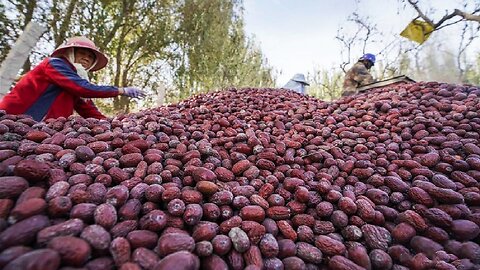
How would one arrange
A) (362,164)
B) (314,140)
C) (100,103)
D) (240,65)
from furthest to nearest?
1. (240,65)
2. (100,103)
3. (314,140)
4. (362,164)

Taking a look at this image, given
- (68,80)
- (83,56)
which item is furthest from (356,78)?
(68,80)

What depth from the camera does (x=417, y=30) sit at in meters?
5.16

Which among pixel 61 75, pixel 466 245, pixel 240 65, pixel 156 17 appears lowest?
pixel 466 245

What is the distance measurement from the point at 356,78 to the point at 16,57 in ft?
16.6

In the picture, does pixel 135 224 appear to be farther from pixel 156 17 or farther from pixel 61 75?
pixel 156 17

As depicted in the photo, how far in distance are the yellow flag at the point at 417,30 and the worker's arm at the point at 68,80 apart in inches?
211

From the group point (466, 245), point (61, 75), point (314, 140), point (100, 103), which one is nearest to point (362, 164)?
point (314, 140)

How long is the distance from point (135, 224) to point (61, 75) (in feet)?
5.46

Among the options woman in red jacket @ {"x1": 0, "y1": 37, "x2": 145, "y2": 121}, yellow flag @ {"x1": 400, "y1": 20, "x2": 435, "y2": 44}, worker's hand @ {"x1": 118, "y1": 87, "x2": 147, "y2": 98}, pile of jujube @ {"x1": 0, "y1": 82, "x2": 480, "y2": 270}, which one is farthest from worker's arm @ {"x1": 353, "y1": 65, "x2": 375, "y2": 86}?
woman in red jacket @ {"x1": 0, "y1": 37, "x2": 145, "y2": 121}

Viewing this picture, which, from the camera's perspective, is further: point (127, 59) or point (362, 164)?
point (127, 59)

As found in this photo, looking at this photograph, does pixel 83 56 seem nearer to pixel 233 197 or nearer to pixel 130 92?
pixel 130 92

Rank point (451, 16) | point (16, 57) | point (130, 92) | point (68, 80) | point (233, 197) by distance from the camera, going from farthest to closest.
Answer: point (451, 16) → point (16, 57) → point (130, 92) → point (68, 80) → point (233, 197)

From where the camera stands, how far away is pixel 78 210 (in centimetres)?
80

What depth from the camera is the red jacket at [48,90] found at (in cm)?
198
